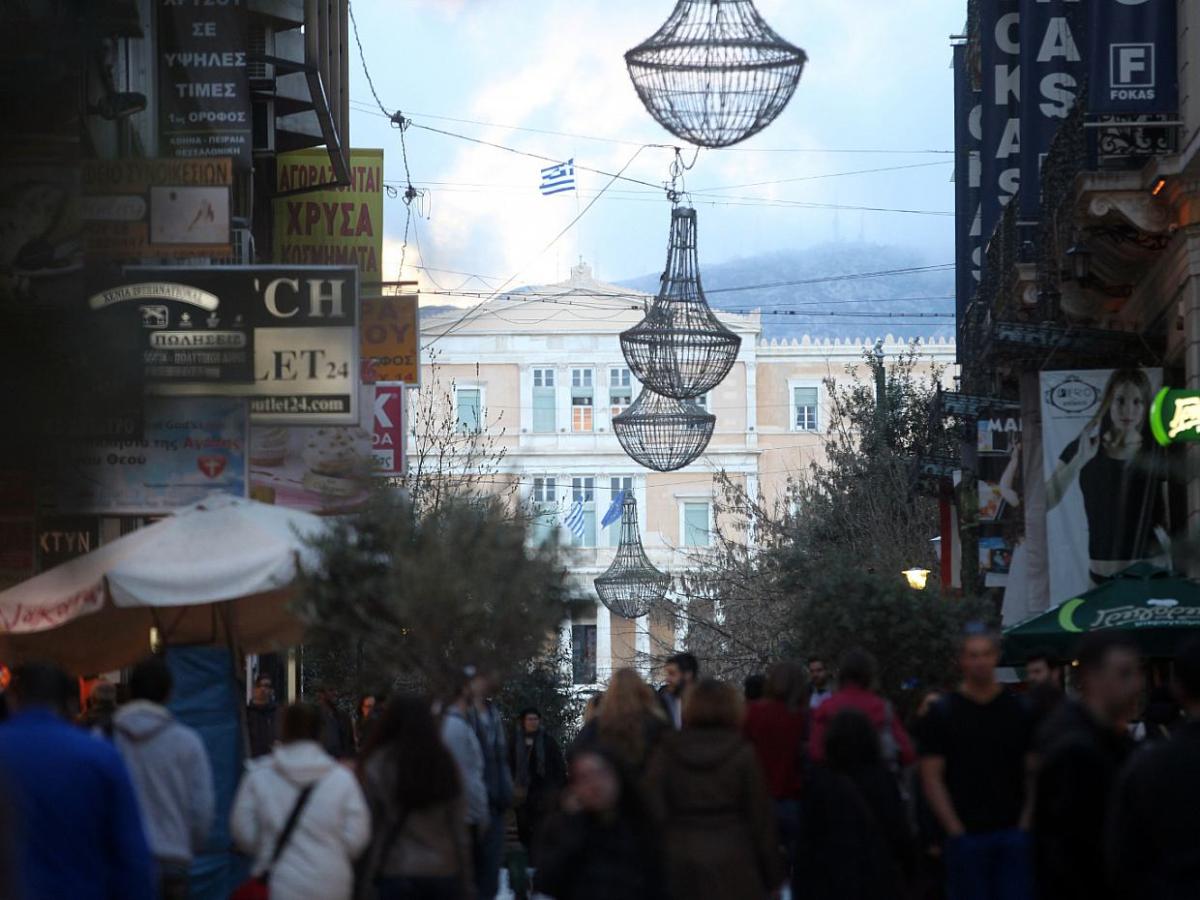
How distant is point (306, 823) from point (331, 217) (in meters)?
20.2

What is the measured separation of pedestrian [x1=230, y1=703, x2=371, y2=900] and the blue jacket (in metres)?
1.72

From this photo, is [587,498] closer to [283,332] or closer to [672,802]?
[283,332]

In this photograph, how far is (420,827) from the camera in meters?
7.21

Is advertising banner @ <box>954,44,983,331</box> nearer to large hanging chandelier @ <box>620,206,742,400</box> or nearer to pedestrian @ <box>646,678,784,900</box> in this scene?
large hanging chandelier @ <box>620,206,742,400</box>

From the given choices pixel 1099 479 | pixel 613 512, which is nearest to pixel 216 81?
pixel 1099 479

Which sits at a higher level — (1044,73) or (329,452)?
(1044,73)

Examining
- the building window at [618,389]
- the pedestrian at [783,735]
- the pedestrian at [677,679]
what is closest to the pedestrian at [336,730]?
the pedestrian at [677,679]

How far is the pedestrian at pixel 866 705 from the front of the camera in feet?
31.7

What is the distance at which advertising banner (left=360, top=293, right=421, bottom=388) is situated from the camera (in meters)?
23.6

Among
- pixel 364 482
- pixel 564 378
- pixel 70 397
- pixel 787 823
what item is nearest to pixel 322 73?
pixel 364 482

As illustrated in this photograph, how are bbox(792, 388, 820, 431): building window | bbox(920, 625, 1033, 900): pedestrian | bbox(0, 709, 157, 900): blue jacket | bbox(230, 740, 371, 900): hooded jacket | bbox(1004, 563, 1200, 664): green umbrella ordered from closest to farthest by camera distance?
bbox(0, 709, 157, 900): blue jacket → bbox(230, 740, 371, 900): hooded jacket → bbox(920, 625, 1033, 900): pedestrian → bbox(1004, 563, 1200, 664): green umbrella → bbox(792, 388, 820, 431): building window

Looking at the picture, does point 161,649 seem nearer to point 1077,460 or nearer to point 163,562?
point 163,562

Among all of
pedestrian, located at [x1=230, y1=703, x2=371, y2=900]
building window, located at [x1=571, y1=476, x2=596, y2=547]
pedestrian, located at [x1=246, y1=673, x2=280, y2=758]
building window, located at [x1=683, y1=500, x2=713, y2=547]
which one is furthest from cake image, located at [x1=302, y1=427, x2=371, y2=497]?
building window, located at [x1=683, y1=500, x2=713, y2=547]

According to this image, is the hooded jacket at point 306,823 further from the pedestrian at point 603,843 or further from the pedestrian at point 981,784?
the pedestrian at point 981,784
